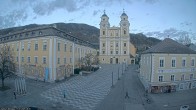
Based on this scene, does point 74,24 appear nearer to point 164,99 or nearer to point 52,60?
point 52,60

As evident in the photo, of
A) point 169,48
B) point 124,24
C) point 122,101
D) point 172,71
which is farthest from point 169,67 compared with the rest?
point 124,24

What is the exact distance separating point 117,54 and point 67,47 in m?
33.7

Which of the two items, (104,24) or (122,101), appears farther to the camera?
(104,24)

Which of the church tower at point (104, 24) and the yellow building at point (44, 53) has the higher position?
the church tower at point (104, 24)

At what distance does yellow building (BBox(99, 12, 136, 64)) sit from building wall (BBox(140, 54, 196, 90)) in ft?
128

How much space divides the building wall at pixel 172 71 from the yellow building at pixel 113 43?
1532 inches

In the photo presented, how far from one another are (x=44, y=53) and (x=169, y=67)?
884 inches

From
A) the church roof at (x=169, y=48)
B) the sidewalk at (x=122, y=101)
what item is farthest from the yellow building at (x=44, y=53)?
the church roof at (x=169, y=48)

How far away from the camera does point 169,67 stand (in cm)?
3212

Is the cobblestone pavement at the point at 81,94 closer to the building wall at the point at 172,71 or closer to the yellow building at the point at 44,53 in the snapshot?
the yellow building at the point at 44,53

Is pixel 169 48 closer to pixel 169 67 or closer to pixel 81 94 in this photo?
pixel 169 67

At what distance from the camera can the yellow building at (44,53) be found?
37.3 m

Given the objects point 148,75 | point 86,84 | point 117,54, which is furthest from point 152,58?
point 117,54

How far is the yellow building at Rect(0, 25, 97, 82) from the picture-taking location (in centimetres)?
3731
